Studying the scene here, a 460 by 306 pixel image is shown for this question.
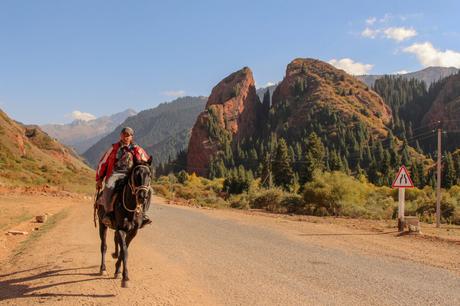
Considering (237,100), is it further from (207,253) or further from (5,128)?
(207,253)

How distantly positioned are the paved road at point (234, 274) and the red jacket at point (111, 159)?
6.36ft

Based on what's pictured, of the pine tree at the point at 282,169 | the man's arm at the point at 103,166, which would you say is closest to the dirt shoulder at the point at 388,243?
the man's arm at the point at 103,166

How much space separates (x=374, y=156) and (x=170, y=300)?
132962mm

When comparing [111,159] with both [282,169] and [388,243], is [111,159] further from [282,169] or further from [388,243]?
[282,169]

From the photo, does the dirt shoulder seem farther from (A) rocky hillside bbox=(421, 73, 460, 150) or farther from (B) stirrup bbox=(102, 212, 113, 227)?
(A) rocky hillside bbox=(421, 73, 460, 150)

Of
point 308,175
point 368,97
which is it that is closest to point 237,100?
point 368,97

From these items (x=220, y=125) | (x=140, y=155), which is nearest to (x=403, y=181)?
(x=140, y=155)

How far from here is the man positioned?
27.5 feet

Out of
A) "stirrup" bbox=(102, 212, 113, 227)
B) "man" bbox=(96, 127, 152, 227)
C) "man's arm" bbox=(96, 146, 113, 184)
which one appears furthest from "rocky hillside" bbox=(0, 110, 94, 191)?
"stirrup" bbox=(102, 212, 113, 227)

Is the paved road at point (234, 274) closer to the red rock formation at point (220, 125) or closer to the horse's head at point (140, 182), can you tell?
the horse's head at point (140, 182)

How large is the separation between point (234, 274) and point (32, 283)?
3.65m

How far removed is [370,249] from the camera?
41.1 feet

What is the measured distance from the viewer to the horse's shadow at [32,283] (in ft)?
24.0

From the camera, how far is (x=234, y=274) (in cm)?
885
